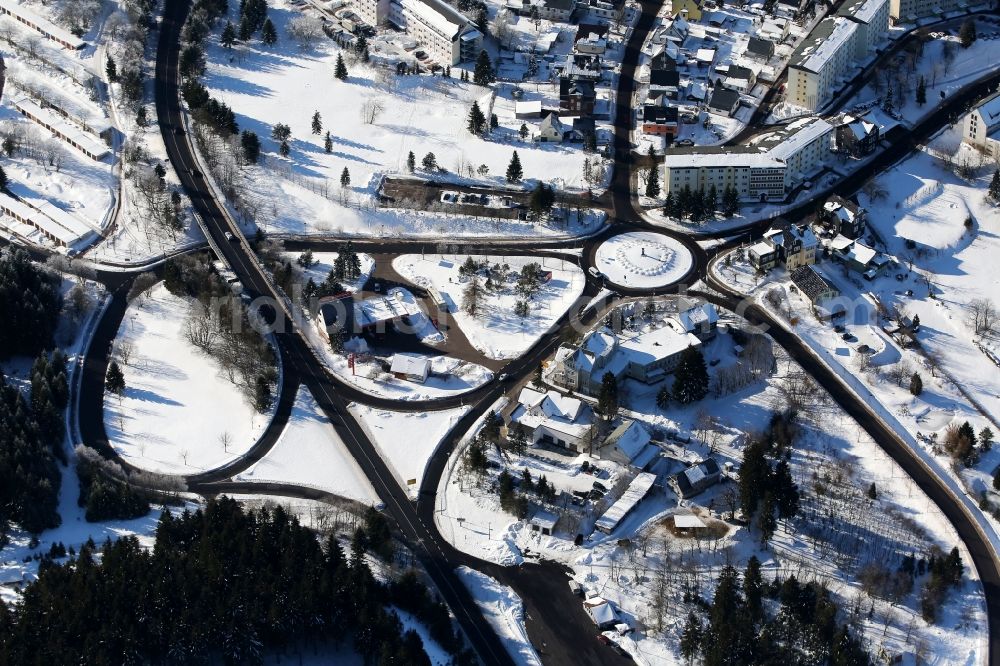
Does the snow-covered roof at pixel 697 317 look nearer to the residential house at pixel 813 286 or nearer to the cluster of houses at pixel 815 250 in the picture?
the residential house at pixel 813 286

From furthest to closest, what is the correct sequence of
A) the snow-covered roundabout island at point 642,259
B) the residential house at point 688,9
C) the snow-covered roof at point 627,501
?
1. the residential house at point 688,9
2. the snow-covered roundabout island at point 642,259
3. the snow-covered roof at point 627,501

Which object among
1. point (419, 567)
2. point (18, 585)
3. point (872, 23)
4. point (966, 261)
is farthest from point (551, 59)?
point (18, 585)

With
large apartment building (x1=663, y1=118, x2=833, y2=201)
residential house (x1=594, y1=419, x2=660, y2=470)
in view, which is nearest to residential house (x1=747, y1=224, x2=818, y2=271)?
large apartment building (x1=663, y1=118, x2=833, y2=201)

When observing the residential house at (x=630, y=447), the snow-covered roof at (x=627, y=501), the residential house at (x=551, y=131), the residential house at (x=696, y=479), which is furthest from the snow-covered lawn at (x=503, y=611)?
the residential house at (x=551, y=131)

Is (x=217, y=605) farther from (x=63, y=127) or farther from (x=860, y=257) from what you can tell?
(x=63, y=127)

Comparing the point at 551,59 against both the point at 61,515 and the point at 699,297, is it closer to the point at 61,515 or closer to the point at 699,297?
the point at 699,297

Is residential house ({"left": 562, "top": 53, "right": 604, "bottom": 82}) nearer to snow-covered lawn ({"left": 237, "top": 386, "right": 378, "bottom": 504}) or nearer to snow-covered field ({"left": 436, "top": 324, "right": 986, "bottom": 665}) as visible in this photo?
snow-covered field ({"left": 436, "top": 324, "right": 986, "bottom": 665})

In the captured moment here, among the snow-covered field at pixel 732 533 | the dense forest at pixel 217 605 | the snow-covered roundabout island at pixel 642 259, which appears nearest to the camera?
the dense forest at pixel 217 605
